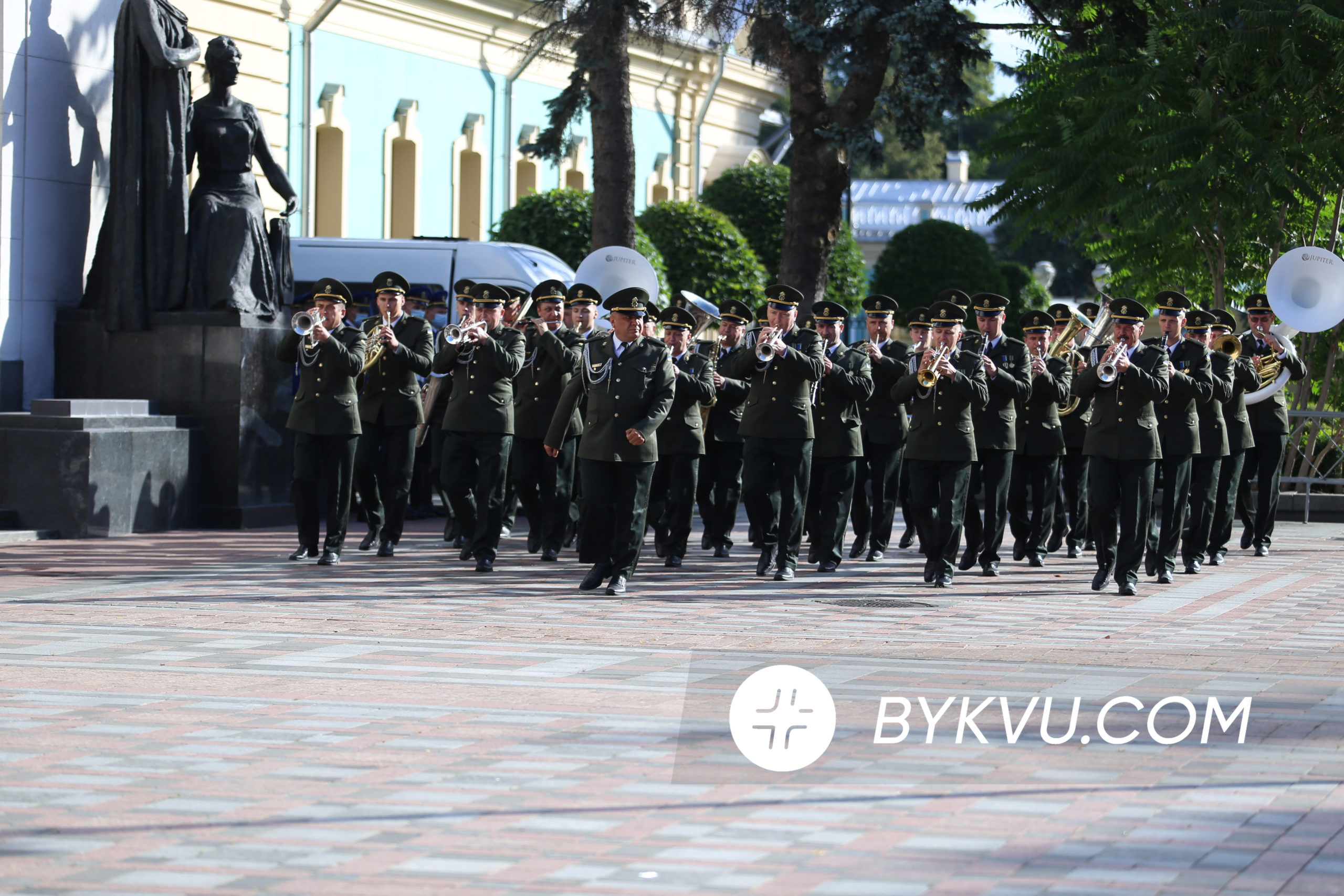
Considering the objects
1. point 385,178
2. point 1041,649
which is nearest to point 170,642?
point 1041,649

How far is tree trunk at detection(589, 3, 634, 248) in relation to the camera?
68.4 ft

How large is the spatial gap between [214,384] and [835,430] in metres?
5.53

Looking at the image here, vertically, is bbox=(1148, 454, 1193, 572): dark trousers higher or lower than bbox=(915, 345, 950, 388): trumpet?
lower

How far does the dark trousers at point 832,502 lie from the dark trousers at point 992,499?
33.9 inches

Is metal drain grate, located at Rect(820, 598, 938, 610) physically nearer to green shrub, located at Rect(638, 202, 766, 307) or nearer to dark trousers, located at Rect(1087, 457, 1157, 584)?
dark trousers, located at Rect(1087, 457, 1157, 584)

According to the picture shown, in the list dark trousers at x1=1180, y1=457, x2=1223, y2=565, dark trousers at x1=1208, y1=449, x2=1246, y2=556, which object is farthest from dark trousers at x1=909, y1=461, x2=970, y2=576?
dark trousers at x1=1208, y1=449, x2=1246, y2=556

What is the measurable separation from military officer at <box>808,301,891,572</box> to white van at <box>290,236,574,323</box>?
570 cm

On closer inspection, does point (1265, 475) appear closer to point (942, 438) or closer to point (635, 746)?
point (942, 438)

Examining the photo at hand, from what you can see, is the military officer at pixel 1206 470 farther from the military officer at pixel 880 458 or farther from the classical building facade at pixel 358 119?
the classical building facade at pixel 358 119

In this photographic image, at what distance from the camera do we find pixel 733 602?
1134 cm

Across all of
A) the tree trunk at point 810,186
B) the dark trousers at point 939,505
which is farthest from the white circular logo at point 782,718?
the tree trunk at point 810,186

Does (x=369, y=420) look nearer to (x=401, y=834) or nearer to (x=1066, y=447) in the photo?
(x=1066, y=447)

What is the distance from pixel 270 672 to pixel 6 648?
1.46 m

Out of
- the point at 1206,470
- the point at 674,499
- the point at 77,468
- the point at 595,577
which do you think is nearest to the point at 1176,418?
the point at 1206,470
